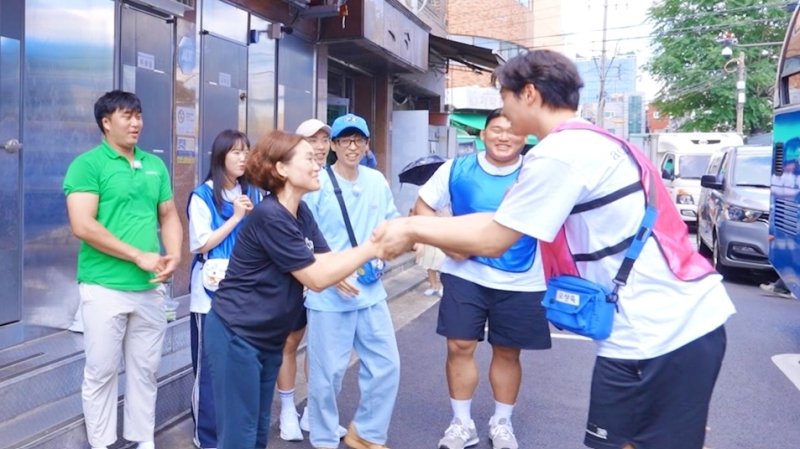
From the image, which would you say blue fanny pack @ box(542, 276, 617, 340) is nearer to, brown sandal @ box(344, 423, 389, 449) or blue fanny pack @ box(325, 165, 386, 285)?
blue fanny pack @ box(325, 165, 386, 285)

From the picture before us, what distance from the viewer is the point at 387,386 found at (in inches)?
157

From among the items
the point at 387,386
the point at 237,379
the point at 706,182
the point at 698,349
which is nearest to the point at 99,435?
the point at 237,379

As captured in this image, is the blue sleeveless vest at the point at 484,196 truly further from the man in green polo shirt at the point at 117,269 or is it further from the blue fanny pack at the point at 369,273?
the man in green polo shirt at the point at 117,269

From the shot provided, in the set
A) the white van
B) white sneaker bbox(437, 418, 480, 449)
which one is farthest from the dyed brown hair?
the white van

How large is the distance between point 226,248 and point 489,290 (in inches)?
56.8

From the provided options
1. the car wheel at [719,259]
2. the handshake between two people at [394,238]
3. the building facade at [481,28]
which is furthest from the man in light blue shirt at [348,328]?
the building facade at [481,28]

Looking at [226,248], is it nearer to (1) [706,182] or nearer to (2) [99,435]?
(2) [99,435]

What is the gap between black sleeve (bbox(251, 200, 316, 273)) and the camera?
2.84 metres

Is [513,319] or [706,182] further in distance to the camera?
[706,182]

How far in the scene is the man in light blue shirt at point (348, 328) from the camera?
154 inches

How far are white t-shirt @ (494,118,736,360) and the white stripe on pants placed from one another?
7.01 ft

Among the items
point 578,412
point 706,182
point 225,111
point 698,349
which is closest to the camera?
point 698,349

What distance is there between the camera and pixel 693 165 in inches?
702

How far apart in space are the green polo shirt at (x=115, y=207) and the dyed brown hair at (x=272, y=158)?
95cm
